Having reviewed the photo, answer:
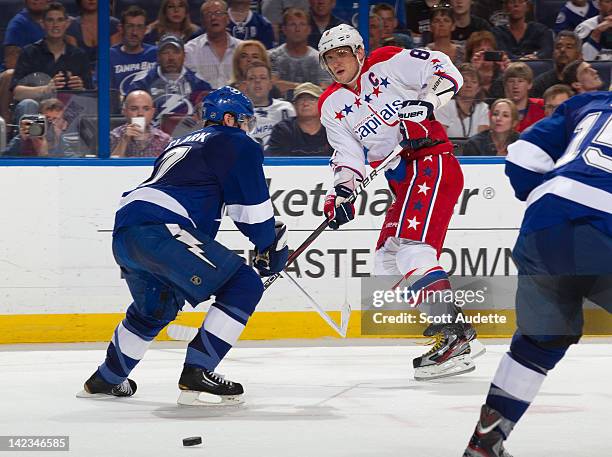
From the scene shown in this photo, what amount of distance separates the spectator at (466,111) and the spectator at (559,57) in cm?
27

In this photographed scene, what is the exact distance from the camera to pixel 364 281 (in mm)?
5723

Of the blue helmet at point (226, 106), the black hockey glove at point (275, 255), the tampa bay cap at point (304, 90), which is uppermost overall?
the blue helmet at point (226, 106)

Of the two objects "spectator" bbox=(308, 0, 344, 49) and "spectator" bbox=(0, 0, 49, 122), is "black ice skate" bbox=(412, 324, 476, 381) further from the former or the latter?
"spectator" bbox=(0, 0, 49, 122)

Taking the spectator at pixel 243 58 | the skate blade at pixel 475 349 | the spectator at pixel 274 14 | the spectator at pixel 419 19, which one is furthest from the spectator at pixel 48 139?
the skate blade at pixel 475 349

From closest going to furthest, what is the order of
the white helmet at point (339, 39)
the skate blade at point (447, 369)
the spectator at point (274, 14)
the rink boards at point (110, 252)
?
the skate blade at point (447, 369), the white helmet at point (339, 39), the rink boards at point (110, 252), the spectator at point (274, 14)

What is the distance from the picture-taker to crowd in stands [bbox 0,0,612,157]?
5766 millimetres

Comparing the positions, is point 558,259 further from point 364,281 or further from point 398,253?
point 364,281

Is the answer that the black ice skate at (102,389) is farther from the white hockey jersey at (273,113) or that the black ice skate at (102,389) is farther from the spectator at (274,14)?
the spectator at (274,14)

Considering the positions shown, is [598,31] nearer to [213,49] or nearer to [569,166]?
[213,49]

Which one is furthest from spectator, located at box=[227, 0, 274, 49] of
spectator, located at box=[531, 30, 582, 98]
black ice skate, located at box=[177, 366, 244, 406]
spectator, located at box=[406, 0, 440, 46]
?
black ice skate, located at box=[177, 366, 244, 406]

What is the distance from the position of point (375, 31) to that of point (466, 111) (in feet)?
1.92

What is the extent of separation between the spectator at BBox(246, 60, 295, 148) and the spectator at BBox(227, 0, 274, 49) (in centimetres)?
13

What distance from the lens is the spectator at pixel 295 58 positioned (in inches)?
235

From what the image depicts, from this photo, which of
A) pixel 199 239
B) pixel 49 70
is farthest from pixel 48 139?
pixel 199 239
